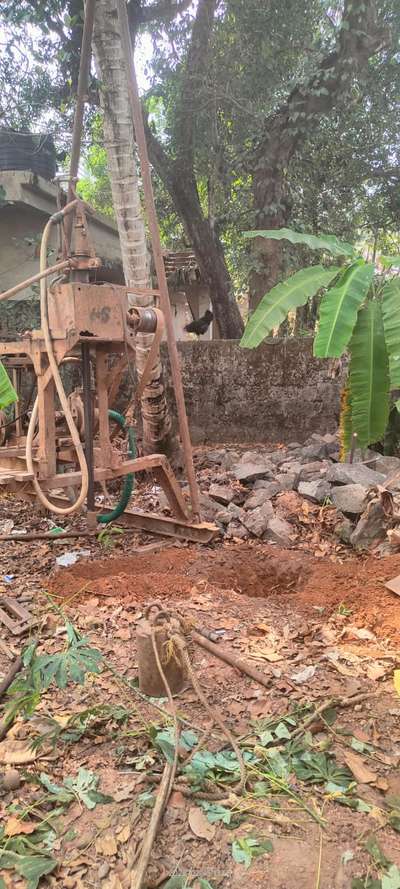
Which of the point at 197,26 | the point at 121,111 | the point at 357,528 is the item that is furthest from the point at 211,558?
the point at 197,26

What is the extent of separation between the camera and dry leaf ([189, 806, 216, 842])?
1.91 m

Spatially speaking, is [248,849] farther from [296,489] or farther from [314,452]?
[314,452]

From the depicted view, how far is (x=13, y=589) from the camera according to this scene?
391 cm

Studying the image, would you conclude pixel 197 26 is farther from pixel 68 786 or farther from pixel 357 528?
pixel 68 786

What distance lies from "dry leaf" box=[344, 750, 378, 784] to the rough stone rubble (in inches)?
98.3

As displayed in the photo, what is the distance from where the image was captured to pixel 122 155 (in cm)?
542

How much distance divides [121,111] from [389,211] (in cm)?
748

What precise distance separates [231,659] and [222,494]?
2824 millimetres

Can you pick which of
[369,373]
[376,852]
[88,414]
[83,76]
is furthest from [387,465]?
[376,852]

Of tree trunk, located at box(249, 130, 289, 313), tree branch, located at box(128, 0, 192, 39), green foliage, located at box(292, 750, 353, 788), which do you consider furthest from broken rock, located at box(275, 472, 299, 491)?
tree branch, located at box(128, 0, 192, 39)

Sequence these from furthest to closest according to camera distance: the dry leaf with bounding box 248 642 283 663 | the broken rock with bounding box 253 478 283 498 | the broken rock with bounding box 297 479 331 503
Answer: the broken rock with bounding box 253 478 283 498
the broken rock with bounding box 297 479 331 503
the dry leaf with bounding box 248 642 283 663

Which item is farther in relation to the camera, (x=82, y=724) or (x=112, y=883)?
(x=82, y=724)

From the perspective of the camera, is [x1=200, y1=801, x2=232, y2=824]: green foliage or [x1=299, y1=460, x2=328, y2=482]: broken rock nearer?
[x1=200, y1=801, x2=232, y2=824]: green foliage

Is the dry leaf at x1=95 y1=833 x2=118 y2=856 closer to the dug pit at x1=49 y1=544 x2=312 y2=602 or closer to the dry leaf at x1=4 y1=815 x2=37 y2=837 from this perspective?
the dry leaf at x1=4 y1=815 x2=37 y2=837
